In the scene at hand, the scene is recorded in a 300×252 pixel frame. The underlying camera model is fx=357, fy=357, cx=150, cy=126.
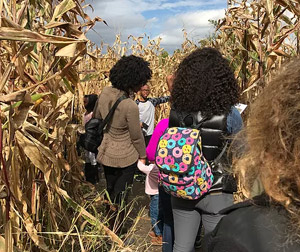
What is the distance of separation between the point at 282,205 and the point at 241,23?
113 inches

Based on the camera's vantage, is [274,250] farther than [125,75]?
No

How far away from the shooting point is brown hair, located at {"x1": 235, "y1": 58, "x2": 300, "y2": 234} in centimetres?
74

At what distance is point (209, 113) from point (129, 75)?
1.08m

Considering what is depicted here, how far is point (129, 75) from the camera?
110 inches

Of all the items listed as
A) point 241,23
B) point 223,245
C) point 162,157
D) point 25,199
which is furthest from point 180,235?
point 241,23

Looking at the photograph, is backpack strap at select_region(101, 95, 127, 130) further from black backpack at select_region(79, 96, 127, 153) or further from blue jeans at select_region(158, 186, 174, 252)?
blue jeans at select_region(158, 186, 174, 252)

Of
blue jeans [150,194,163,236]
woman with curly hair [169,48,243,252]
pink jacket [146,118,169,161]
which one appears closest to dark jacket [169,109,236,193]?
woman with curly hair [169,48,243,252]


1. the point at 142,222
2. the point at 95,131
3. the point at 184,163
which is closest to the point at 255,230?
the point at 184,163

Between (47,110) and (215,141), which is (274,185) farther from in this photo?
(47,110)

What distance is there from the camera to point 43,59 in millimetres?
1792

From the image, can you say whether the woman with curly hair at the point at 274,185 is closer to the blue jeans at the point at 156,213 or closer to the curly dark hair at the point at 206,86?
the curly dark hair at the point at 206,86

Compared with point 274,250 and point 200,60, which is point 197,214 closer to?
point 200,60

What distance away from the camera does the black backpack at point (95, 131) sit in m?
2.71

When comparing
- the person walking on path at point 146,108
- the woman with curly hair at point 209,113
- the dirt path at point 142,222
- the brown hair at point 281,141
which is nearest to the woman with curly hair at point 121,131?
the dirt path at point 142,222
